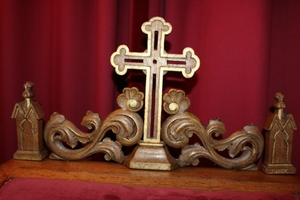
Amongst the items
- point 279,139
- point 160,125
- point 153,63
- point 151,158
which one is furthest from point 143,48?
point 279,139

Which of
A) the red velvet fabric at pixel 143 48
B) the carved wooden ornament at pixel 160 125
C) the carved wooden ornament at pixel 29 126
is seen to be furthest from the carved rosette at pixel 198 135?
the carved wooden ornament at pixel 29 126

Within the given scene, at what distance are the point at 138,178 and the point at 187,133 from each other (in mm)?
229

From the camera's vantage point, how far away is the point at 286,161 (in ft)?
3.83

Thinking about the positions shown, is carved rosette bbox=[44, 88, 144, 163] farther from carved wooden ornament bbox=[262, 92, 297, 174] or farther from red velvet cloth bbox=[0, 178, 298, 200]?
carved wooden ornament bbox=[262, 92, 297, 174]

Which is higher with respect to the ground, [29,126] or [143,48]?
[143,48]

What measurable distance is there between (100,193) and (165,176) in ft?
0.77

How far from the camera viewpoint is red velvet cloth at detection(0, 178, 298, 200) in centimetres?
96

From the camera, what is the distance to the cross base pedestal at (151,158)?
116 centimetres

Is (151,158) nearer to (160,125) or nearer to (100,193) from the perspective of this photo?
(160,125)

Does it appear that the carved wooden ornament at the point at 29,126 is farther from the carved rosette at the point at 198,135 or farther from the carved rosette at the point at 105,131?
A: the carved rosette at the point at 198,135

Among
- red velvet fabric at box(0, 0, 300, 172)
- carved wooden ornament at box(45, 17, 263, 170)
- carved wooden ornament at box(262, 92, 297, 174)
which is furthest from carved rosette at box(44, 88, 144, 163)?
carved wooden ornament at box(262, 92, 297, 174)

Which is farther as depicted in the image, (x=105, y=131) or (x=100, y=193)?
(x=105, y=131)

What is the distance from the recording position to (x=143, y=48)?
1.40m

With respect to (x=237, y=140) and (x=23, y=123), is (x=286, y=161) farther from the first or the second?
(x=23, y=123)
